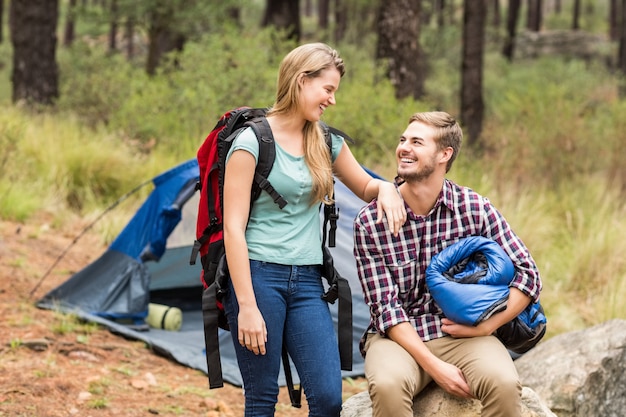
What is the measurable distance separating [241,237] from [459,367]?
2.87ft

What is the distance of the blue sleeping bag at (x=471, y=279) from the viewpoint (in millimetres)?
2957

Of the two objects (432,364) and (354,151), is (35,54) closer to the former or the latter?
(354,151)

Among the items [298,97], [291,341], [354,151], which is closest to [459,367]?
[291,341]

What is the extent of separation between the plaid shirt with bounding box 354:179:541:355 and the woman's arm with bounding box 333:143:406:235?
0.23 ft

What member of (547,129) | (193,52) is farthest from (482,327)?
(193,52)

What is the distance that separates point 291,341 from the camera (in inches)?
117

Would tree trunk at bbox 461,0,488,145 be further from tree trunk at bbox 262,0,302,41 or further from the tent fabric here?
the tent fabric

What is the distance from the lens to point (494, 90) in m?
20.7

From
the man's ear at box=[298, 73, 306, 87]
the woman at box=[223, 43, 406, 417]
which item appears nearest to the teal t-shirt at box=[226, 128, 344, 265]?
the woman at box=[223, 43, 406, 417]

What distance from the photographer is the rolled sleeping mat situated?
6141 millimetres

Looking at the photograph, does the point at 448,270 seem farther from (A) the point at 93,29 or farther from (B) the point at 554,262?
(A) the point at 93,29

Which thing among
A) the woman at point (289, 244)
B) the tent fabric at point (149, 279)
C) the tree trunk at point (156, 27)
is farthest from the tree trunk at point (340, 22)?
the woman at point (289, 244)

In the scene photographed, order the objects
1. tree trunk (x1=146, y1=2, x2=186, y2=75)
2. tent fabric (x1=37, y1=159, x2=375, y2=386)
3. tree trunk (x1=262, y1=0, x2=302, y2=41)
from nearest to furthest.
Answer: tent fabric (x1=37, y1=159, x2=375, y2=386)
tree trunk (x1=146, y1=2, x2=186, y2=75)
tree trunk (x1=262, y1=0, x2=302, y2=41)

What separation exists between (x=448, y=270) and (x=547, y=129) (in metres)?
6.77
